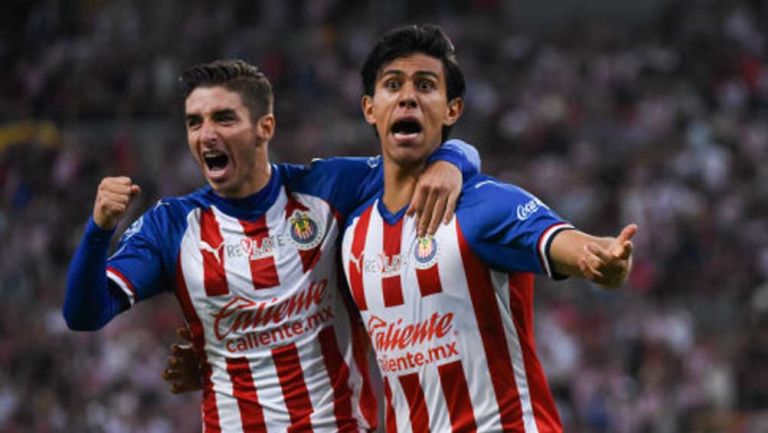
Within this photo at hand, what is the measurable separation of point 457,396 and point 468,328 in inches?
9.5

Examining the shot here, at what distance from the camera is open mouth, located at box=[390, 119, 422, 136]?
545 centimetres

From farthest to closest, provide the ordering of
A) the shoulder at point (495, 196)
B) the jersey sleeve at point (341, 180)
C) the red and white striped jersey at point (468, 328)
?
the jersey sleeve at point (341, 180)
the red and white striped jersey at point (468, 328)
the shoulder at point (495, 196)

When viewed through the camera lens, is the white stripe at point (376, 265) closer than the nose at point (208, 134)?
Yes

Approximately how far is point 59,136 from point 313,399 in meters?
14.3

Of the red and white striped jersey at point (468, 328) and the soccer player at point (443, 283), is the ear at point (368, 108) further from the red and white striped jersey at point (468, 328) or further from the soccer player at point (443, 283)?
the red and white striped jersey at point (468, 328)

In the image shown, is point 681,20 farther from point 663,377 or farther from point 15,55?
point 15,55

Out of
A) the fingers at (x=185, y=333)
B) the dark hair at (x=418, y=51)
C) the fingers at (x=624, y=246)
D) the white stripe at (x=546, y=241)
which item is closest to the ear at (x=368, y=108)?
the dark hair at (x=418, y=51)

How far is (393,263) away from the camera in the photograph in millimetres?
5363

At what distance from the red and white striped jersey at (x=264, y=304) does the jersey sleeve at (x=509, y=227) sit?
86 cm

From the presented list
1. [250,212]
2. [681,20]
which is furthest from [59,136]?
[250,212]

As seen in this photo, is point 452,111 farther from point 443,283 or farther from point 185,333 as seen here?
point 185,333

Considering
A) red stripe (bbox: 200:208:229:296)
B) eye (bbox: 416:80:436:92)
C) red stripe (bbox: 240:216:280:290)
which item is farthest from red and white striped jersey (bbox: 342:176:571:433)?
red stripe (bbox: 200:208:229:296)

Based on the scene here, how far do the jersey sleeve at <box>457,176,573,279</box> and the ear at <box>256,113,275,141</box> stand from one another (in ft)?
3.51

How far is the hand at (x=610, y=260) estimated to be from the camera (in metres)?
4.36
